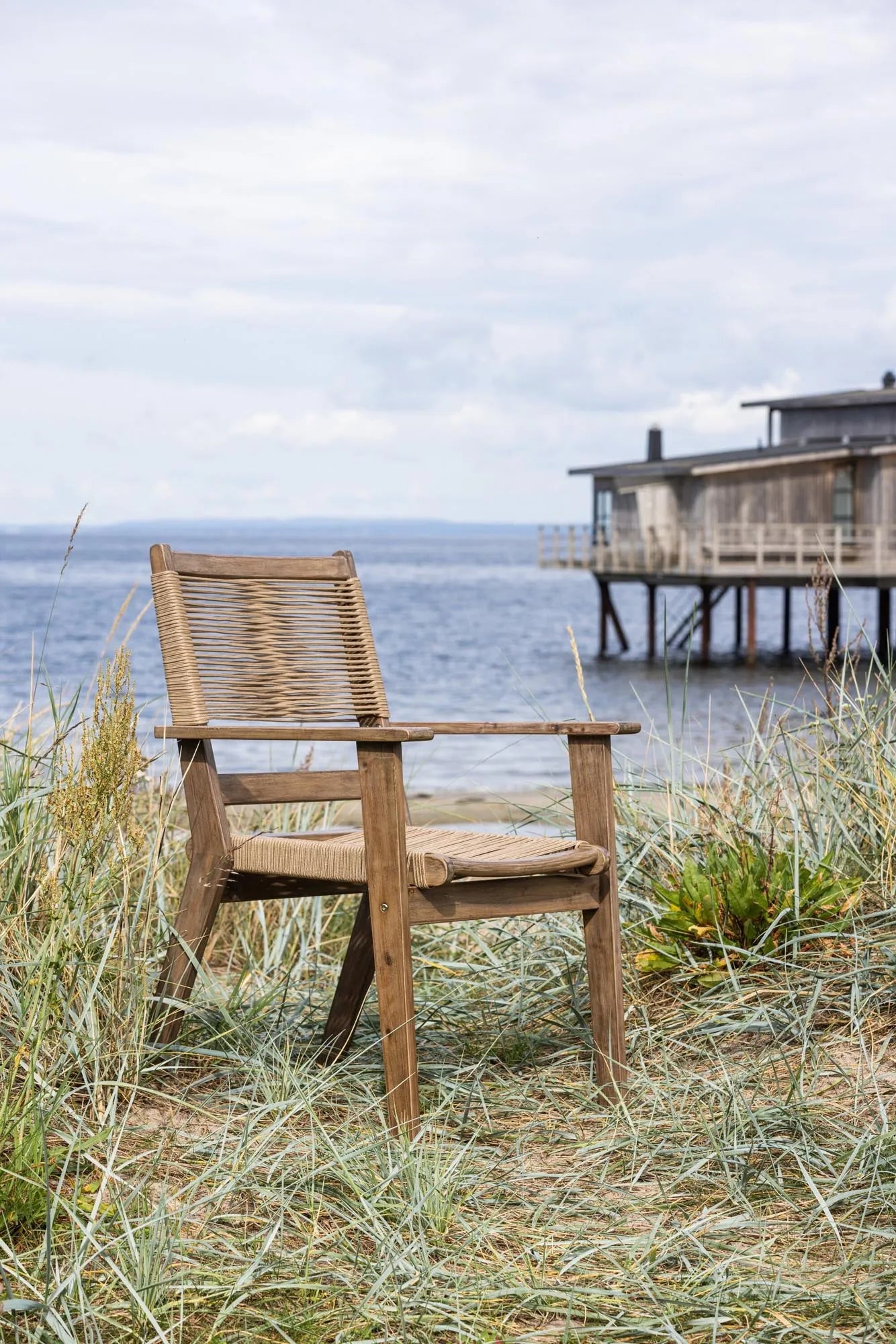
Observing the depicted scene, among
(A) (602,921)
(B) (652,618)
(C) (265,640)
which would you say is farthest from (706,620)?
(A) (602,921)

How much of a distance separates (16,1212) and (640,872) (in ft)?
7.19

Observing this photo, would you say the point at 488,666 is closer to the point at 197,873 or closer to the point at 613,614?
the point at 613,614

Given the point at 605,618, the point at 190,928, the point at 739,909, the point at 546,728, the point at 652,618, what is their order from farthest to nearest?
1. the point at 605,618
2. the point at 652,618
3. the point at 739,909
4. the point at 546,728
5. the point at 190,928

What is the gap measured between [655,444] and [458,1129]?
119 feet

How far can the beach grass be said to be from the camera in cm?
213

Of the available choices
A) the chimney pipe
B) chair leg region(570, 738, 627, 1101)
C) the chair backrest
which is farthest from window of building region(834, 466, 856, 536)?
chair leg region(570, 738, 627, 1101)

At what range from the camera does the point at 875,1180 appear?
2.52m

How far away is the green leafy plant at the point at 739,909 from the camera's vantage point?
3.64 metres

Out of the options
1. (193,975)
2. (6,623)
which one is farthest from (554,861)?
(6,623)

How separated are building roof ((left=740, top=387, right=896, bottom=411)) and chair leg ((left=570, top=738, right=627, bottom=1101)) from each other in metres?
30.4

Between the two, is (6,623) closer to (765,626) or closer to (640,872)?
(765,626)

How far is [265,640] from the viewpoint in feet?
11.6

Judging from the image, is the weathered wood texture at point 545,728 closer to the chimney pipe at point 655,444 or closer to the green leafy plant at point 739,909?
the green leafy plant at point 739,909

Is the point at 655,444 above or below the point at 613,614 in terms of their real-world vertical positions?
above
